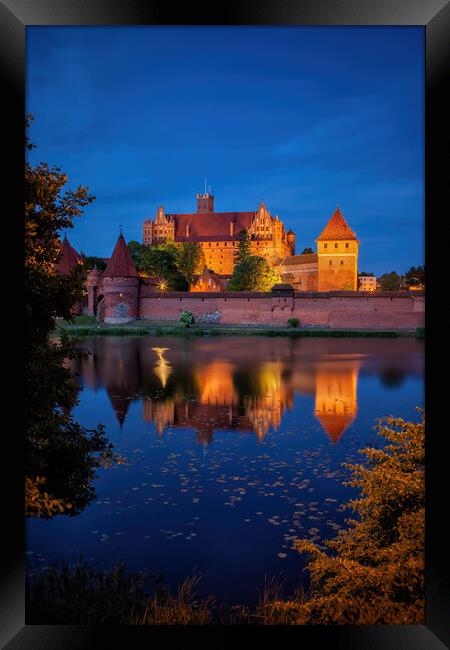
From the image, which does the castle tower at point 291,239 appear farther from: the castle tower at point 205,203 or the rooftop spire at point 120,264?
the rooftop spire at point 120,264

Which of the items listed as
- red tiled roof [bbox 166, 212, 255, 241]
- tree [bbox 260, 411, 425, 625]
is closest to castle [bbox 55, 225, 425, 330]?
red tiled roof [bbox 166, 212, 255, 241]

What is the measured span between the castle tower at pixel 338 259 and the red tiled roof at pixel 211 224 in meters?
20.6

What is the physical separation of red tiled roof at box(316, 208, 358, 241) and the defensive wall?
12.3 metres

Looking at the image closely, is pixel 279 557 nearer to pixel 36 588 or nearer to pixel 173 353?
pixel 36 588

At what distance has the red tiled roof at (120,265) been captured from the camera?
36094 mm

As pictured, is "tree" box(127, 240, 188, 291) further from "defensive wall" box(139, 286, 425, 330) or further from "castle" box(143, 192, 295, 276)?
"castle" box(143, 192, 295, 276)

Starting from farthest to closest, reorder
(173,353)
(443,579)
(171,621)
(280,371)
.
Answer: (173,353) → (280,371) → (171,621) → (443,579)

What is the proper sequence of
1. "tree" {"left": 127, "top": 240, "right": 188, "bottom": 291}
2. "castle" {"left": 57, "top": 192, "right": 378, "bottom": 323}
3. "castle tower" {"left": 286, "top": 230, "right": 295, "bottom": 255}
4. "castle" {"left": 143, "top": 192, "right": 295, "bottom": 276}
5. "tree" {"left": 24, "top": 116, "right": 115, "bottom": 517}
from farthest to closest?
"castle tower" {"left": 286, "top": 230, "right": 295, "bottom": 255}
"castle" {"left": 143, "top": 192, "right": 295, "bottom": 276}
"tree" {"left": 127, "top": 240, "right": 188, "bottom": 291}
"castle" {"left": 57, "top": 192, "right": 378, "bottom": 323}
"tree" {"left": 24, "top": 116, "right": 115, "bottom": 517}

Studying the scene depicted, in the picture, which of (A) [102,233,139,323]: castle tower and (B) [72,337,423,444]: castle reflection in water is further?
(A) [102,233,139,323]: castle tower

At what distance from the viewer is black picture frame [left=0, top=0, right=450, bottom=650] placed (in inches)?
89.1

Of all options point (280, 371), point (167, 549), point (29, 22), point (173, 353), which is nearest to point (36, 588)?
point (167, 549)

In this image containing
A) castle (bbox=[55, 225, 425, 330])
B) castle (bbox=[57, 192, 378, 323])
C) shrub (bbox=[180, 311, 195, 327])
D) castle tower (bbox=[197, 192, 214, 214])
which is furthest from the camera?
castle tower (bbox=[197, 192, 214, 214])

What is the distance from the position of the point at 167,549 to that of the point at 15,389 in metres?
2.62

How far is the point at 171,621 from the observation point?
279cm
